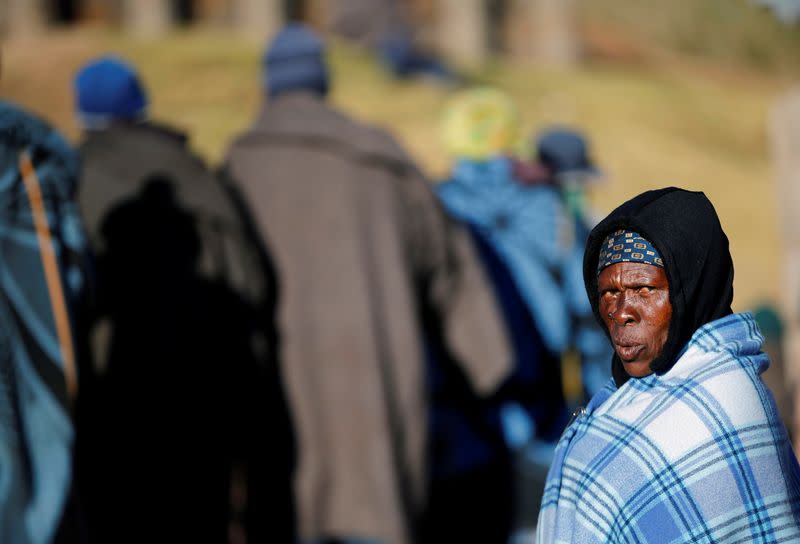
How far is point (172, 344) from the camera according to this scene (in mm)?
3715

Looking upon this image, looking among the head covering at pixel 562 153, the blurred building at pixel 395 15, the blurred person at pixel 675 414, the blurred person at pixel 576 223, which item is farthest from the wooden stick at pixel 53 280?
the blurred building at pixel 395 15

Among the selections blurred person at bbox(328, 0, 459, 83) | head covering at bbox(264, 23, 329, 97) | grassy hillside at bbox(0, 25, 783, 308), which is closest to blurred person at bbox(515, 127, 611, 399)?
head covering at bbox(264, 23, 329, 97)

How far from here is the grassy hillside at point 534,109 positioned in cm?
1592

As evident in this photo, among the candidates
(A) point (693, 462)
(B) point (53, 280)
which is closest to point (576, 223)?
(B) point (53, 280)

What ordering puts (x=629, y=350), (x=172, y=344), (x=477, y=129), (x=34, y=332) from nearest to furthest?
1. (x=629, y=350)
2. (x=34, y=332)
3. (x=172, y=344)
4. (x=477, y=129)

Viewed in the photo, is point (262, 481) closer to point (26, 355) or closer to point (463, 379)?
point (463, 379)

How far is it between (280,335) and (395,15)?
2511cm

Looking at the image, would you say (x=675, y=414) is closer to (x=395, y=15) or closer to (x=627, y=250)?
(x=627, y=250)

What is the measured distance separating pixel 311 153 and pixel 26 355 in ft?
5.05

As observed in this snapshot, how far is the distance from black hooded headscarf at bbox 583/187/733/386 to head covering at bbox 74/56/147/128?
8.57ft

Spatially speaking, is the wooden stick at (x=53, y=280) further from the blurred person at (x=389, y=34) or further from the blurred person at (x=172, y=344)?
the blurred person at (x=389, y=34)

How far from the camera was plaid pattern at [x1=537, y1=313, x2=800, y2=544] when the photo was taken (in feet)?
5.67

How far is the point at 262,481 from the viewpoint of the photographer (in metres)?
3.99

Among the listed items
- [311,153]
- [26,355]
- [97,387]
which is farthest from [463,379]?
[26,355]
